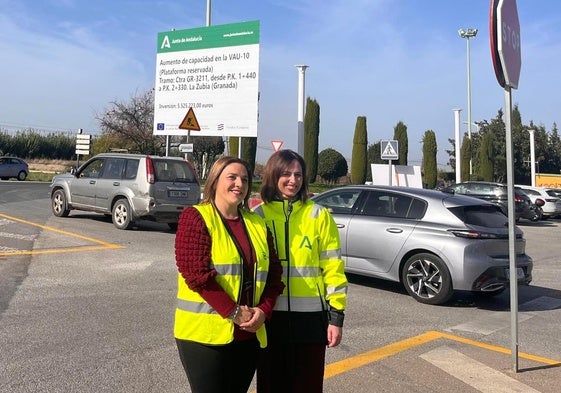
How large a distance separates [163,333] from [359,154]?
31.7 m

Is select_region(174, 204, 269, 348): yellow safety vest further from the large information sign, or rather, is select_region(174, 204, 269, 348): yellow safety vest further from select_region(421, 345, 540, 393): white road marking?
the large information sign

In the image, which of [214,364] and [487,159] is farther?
[487,159]

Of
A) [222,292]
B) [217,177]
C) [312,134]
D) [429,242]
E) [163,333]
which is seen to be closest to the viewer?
[222,292]

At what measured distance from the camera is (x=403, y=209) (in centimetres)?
752

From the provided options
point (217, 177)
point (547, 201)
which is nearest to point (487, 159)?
point (547, 201)

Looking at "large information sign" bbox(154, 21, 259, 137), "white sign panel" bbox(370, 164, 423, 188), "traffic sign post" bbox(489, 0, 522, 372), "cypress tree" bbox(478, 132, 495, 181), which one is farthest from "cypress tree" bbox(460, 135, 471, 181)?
"traffic sign post" bbox(489, 0, 522, 372)

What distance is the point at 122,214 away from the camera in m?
12.4

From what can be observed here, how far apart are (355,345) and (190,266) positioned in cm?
305

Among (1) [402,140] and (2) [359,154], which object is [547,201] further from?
(1) [402,140]

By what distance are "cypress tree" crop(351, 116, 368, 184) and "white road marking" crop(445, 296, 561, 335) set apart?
92.8ft

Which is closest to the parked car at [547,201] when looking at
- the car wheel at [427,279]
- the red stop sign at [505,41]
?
the car wheel at [427,279]

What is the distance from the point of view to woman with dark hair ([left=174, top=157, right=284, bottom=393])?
95.0 inches

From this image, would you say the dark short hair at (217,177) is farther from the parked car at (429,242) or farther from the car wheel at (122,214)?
the car wheel at (122,214)

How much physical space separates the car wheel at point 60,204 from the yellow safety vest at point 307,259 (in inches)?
485
